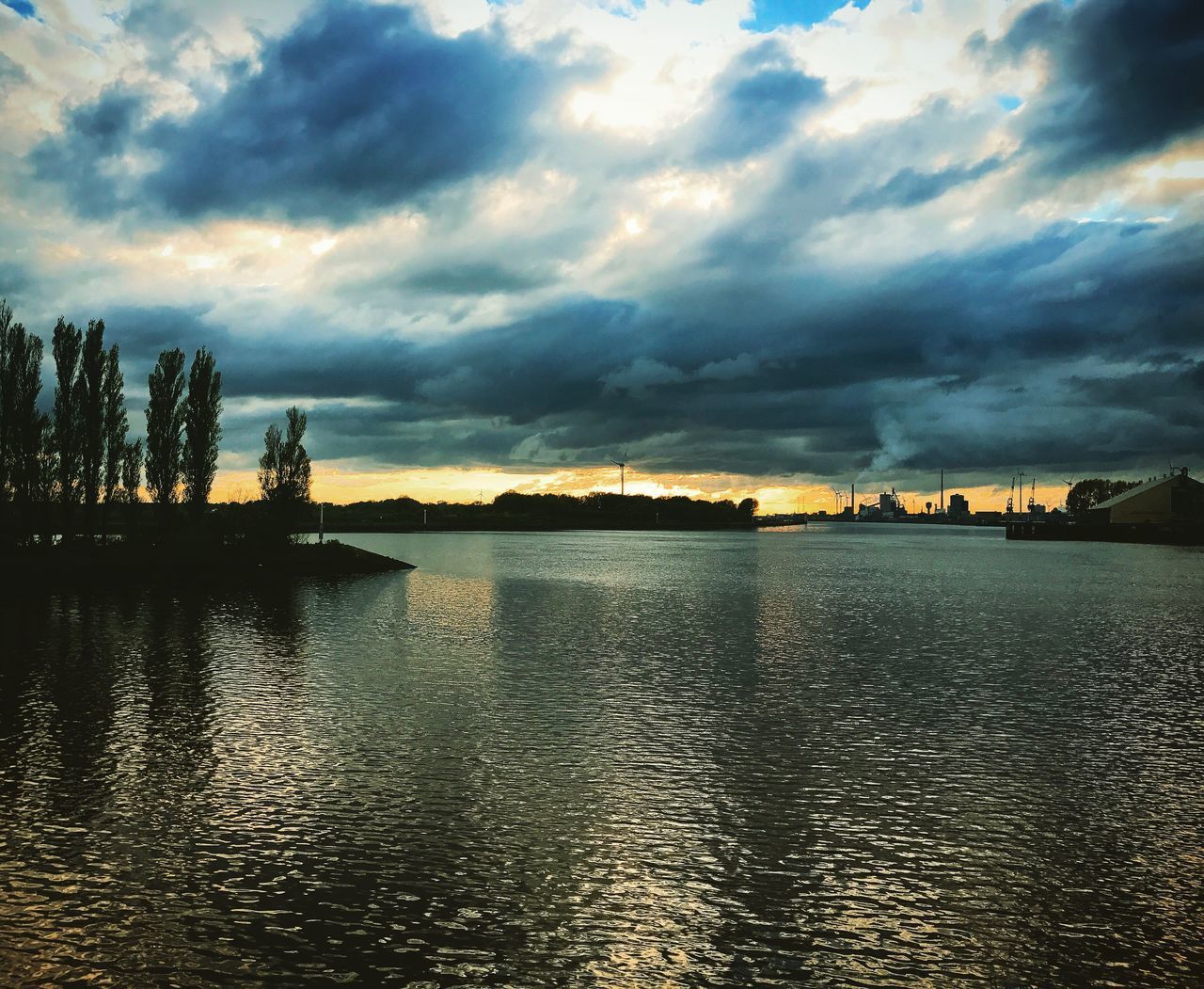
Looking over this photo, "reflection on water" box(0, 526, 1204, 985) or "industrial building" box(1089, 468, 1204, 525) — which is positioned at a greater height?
"industrial building" box(1089, 468, 1204, 525)

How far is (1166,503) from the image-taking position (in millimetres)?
190625

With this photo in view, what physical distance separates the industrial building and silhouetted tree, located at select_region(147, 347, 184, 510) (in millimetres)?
182789

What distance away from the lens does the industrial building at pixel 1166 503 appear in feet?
616

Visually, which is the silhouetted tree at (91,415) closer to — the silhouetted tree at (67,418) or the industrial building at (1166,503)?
the silhouetted tree at (67,418)

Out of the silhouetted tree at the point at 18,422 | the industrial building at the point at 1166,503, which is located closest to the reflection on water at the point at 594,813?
the silhouetted tree at the point at 18,422

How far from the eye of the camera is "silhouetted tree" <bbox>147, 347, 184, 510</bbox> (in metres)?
65.1

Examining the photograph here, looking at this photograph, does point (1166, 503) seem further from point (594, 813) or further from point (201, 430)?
point (594, 813)

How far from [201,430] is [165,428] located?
8.60 ft

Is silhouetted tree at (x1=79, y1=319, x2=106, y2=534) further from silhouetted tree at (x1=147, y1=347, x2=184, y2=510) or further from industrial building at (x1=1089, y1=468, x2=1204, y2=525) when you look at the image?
industrial building at (x1=1089, y1=468, x2=1204, y2=525)

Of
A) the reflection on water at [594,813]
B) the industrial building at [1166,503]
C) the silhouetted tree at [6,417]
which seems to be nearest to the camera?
the reflection on water at [594,813]

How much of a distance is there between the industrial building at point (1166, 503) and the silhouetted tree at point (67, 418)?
189923 millimetres

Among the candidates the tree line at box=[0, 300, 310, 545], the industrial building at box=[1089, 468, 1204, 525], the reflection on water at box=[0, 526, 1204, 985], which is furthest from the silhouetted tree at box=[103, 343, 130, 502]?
the industrial building at box=[1089, 468, 1204, 525]

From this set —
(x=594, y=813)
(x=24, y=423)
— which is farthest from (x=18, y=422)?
(x=594, y=813)

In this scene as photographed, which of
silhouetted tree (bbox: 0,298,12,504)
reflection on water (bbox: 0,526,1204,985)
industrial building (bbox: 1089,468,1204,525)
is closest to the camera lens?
reflection on water (bbox: 0,526,1204,985)
